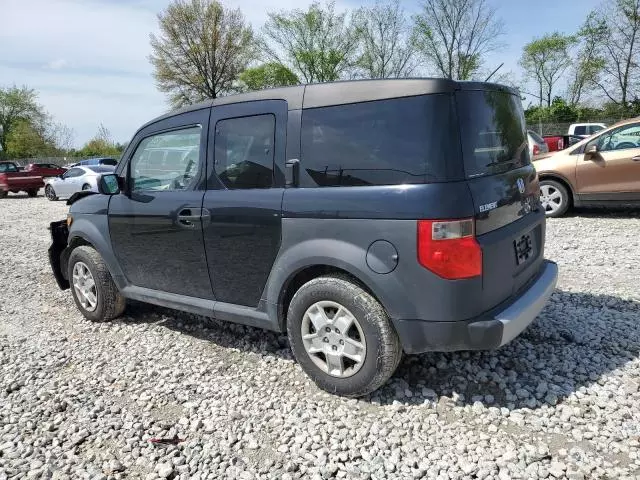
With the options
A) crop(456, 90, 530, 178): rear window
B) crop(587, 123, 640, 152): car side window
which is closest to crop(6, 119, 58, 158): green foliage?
crop(587, 123, 640, 152): car side window

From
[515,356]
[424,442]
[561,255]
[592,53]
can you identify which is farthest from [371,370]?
[592,53]

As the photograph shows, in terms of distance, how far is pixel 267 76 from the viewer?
4362 centimetres

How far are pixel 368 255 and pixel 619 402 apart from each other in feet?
5.66

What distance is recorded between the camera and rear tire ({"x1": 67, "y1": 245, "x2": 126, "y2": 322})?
4551 millimetres

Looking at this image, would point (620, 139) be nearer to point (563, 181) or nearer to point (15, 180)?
point (563, 181)

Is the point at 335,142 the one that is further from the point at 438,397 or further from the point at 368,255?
the point at 438,397

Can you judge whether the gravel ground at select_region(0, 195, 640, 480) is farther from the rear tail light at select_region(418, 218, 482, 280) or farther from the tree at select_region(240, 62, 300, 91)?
the tree at select_region(240, 62, 300, 91)

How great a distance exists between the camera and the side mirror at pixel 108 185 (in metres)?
4.17

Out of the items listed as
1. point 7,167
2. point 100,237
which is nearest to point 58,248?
point 100,237

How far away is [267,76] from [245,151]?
4276 cm

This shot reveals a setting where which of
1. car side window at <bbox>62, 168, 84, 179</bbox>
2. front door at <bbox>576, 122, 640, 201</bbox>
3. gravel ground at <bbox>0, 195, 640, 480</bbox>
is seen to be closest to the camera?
gravel ground at <bbox>0, 195, 640, 480</bbox>

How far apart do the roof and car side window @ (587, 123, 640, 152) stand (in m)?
5.61

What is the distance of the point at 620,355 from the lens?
11.4 ft

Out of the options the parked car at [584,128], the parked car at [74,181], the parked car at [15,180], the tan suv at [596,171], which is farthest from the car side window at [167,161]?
the parked car at [584,128]
